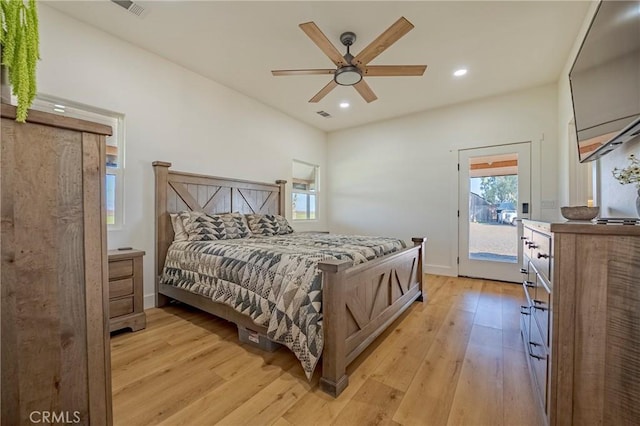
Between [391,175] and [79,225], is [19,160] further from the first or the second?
[391,175]

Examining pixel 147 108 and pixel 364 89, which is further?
pixel 147 108

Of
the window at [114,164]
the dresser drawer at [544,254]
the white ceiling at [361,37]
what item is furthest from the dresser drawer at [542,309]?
the window at [114,164]

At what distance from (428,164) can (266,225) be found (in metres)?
2.98

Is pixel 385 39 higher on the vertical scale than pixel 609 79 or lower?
higher

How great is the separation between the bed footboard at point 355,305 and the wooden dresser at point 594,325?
100 cm

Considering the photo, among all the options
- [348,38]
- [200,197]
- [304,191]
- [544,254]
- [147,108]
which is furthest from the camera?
[304,191]

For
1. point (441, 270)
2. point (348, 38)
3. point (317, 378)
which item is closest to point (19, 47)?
point (317, 378)

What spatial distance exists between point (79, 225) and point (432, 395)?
6.33 feet

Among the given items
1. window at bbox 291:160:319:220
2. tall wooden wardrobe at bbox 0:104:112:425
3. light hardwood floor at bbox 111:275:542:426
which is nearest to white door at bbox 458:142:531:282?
light hardwood floor at bbox 111:275:542:426

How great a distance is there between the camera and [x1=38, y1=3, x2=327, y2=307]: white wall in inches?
97.7

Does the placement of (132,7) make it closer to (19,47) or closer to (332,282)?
(19,47)

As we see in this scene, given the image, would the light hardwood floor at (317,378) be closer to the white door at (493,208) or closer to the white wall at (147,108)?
the white wall at (147,108)

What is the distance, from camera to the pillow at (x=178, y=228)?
120 inches

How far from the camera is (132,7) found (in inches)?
93.8
